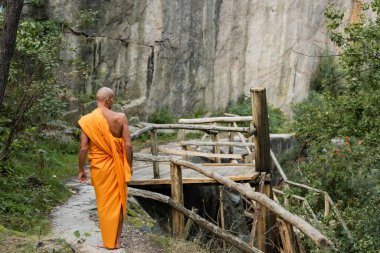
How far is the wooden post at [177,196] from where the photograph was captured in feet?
32.0

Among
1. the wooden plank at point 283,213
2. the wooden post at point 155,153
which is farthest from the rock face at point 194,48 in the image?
the wooden plank at point 283,213

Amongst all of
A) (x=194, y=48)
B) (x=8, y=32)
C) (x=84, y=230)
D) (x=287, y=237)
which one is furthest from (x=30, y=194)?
(x=194, y=48)

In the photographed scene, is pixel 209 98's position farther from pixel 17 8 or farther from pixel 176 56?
pixel 17 8

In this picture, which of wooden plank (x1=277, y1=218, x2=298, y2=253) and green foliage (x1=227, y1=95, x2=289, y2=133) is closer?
wooden plank (x1=277, y1=218, x2=298, y2=253)

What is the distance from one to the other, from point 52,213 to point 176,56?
14.6m

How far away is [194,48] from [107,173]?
17.5 meters

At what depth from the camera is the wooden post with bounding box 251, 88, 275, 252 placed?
383 inches

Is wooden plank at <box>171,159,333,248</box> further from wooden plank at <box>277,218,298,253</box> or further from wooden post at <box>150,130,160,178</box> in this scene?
wooden post at <box>150,130,160,178</box>

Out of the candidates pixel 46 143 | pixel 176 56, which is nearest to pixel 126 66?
pixel 176 56

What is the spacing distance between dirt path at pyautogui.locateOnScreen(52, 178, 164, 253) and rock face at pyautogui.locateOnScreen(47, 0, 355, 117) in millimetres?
7401

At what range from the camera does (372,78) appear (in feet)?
38.0

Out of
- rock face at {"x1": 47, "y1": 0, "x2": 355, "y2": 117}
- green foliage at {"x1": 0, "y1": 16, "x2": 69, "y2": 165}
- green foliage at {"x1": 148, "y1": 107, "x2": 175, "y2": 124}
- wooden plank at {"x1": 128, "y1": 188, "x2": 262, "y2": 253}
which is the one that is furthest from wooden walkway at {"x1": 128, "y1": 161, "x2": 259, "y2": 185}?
green foliage at {"x1": 148, "y1": 107, "x2": 175, "y2": 124}

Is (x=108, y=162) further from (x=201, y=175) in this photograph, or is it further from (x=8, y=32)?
(x=201, y=175)

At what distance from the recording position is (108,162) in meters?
7.71
